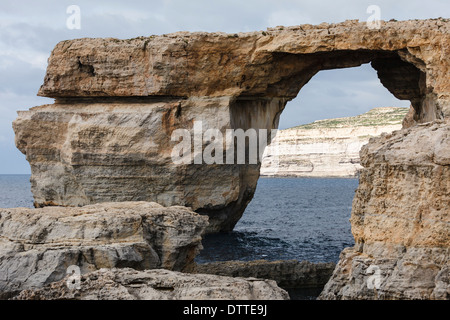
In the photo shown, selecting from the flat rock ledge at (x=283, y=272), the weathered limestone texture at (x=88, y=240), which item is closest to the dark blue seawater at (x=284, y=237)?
the flat rock ledge at (x=283, y=272)

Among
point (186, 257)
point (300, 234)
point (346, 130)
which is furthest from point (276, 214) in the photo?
point (346, 130)

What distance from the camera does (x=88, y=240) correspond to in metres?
10.5

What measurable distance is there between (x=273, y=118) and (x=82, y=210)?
18.8 m

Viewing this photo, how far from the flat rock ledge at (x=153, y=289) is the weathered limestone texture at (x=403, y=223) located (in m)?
2.94

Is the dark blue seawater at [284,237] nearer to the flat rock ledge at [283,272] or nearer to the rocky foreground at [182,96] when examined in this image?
the rocky foreground at [182,96]

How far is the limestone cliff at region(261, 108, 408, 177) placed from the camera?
96.2 metres

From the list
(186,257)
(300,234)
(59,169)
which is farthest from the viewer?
(300,234)

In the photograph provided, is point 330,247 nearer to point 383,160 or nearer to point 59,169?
point 59,169

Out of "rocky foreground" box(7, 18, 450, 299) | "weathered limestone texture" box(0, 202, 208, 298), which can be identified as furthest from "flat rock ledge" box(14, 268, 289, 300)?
"rocky foreground" box(7, 18, 450, 299)

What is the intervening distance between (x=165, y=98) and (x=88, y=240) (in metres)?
17.3

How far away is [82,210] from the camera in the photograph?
11531mm

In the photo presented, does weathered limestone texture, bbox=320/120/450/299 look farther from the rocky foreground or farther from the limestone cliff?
the limestone cliff

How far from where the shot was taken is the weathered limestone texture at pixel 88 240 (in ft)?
33.2

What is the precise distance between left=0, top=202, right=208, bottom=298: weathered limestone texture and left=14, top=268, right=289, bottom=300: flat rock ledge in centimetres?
133
